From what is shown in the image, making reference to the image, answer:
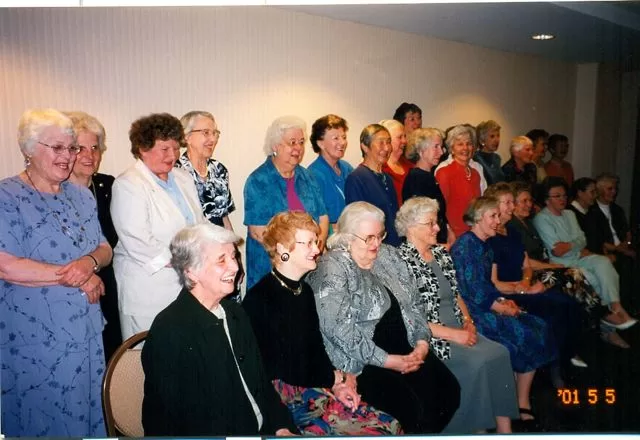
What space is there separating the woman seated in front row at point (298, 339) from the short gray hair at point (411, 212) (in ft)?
1.56

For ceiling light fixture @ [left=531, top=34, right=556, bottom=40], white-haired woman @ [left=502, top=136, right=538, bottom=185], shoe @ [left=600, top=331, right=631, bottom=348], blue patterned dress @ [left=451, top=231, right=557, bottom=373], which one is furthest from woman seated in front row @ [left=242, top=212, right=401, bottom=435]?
ceiling light fixture @ [left=531, top=34, right=556, bottom=40]

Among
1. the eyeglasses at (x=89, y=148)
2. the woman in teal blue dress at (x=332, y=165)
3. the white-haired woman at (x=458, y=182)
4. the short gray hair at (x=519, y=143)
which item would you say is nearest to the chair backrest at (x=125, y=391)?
the eyeglasses at (x=89, y=148)

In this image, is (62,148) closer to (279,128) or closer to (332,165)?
(279,128)

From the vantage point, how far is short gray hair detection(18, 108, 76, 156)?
8.96 feet

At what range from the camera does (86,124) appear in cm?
276

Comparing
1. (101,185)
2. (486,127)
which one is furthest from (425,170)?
(101,185)

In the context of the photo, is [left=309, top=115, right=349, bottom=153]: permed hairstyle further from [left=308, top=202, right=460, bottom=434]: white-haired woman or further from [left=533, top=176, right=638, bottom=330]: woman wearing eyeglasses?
[left=533, top=176, right=638, bottom=330]: woman wearing eyeglasses

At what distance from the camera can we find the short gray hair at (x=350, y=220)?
2916 mm

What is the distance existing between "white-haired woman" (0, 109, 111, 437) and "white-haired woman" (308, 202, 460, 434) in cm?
111

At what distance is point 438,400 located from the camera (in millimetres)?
3027

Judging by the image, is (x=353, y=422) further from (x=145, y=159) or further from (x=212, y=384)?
(x=145, y=159)

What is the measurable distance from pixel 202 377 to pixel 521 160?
1.88 m

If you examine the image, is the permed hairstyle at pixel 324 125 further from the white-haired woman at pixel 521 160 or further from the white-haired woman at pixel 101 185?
the white-haired woman at pixel 101 185

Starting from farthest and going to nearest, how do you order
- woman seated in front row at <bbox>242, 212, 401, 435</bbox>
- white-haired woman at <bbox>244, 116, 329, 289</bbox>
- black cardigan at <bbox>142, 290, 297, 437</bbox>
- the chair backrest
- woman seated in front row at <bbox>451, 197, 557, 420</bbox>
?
1. woman seated in front row at <bbox>451, 197, 557, 420</bbox>
2. white-haired woman at <bbox>244, 116, 329, 289</bbox>
3. woman seated in front row at <bbox>242, 212, 401, 435</bbox>
4. the chair backrest
5. black cardigan at <bbox>142, 290, 297, 437</bbox>
